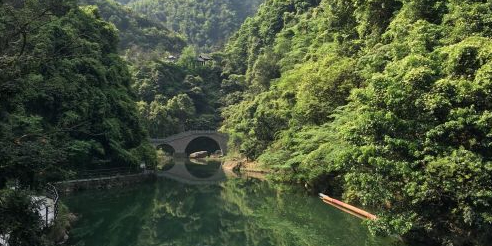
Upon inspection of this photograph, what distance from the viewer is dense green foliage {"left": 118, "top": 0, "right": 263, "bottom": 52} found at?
154375 mm

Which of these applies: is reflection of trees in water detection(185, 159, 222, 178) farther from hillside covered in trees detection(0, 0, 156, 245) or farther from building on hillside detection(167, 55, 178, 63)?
building on hillside detection(167, 55, 178, 63)

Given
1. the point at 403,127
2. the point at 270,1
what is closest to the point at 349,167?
the point at 403,127

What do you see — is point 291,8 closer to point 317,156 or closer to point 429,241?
point 317,156

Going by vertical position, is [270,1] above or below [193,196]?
above

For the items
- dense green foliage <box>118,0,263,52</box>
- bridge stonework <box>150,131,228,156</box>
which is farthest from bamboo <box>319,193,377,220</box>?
dense green foliage <box>118,0,263,52</box>

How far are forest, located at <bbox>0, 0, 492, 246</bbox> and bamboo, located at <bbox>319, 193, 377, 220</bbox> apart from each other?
0.81m

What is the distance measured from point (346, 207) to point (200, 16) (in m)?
139

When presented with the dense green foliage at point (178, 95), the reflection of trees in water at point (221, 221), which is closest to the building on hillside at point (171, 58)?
the dense green foliage at point (178, 95)

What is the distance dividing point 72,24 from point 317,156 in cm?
2556

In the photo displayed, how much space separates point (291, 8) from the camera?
7894 centimetres

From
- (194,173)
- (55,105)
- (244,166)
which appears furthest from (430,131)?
(194,173)

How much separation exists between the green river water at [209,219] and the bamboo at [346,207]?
580 millimetres

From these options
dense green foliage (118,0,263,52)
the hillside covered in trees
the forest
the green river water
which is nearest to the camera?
the hillside covered in trees

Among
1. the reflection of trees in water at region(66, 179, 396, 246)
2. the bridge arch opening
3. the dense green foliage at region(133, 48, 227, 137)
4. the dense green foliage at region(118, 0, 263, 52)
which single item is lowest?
the reflection of trees in water at region(66, 179, 396, 246)
